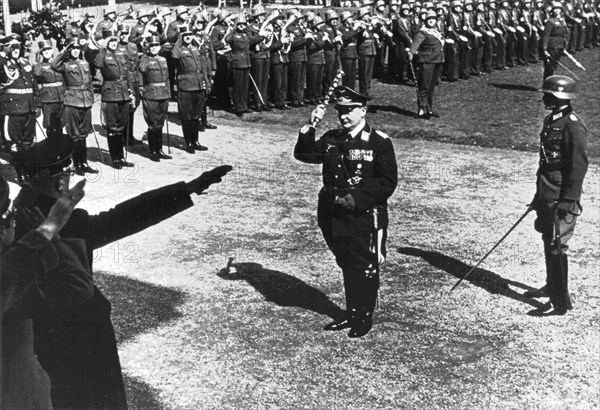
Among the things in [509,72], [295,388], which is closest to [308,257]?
[295,388]

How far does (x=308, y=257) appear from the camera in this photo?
26.0 feet

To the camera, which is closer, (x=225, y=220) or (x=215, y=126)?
(x=225, y=220)

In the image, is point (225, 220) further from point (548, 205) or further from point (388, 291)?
point (548, 205)

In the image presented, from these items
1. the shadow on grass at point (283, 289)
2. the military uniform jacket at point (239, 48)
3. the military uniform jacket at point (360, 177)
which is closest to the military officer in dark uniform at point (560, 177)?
the military uniform jacket at point (360, 177)

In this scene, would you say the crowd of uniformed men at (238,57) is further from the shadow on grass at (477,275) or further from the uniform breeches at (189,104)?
the shadow on grass at (477,275)

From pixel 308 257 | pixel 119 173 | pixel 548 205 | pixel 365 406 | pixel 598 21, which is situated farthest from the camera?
pixel 598 21

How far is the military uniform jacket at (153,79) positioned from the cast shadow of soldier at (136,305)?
5.43 metres

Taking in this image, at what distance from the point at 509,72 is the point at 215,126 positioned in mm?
9711

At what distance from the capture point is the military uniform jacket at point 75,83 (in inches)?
465

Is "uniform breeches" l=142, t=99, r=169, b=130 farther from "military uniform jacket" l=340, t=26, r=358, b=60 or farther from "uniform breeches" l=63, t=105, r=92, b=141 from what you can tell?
"military uniform jacket" l=340, t=26, r=358, b=60

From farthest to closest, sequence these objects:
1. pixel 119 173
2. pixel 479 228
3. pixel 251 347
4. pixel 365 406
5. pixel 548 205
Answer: pixel 119 173 → pixel 479 228 → pixel 548 205 → pixel 251 347 → pixel 365 406

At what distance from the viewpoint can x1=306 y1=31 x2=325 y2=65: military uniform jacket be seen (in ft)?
57.5

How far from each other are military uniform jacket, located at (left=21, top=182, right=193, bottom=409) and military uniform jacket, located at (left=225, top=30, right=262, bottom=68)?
42.3ft

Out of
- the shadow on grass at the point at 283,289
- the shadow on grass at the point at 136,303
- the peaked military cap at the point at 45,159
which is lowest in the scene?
the shadow on grass at the point at 283,289
